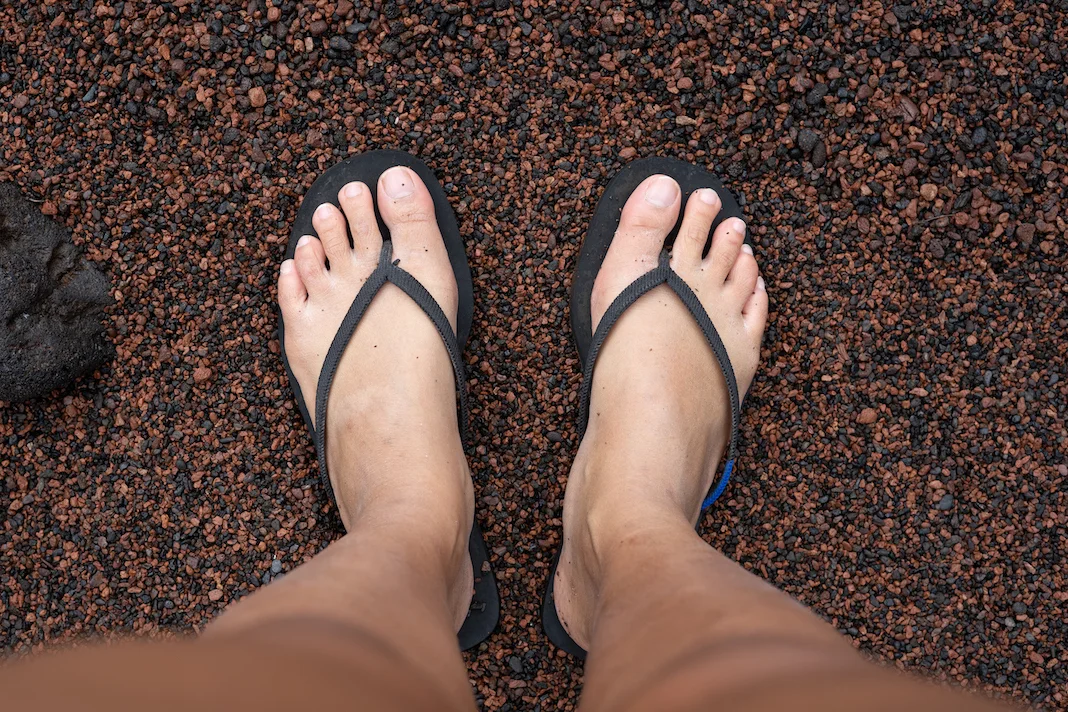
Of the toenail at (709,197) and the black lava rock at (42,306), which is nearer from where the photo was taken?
the black lava rock at (42,306)

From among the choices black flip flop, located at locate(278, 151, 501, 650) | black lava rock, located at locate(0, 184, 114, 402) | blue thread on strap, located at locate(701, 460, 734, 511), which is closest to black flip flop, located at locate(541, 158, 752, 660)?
blue thread on strap, located at locate(701, 460, 734, 511)

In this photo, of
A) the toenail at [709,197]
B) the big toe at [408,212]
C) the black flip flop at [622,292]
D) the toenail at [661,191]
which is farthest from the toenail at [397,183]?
the toenail at [709,197]

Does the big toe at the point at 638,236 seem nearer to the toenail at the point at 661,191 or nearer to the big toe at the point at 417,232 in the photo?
the toenail at the point at 661,191

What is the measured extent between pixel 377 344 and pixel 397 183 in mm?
373

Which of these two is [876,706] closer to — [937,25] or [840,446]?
[840,446]

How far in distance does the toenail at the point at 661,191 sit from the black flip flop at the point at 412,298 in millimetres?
450

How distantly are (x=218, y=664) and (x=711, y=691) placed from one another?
588 mm

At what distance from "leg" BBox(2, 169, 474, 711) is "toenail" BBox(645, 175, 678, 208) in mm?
496

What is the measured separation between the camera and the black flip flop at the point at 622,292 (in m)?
1.73

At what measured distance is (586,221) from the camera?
1770mm

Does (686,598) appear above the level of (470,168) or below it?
below

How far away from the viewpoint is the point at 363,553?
1.31m

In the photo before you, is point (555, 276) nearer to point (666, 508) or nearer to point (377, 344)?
point (377, 344)

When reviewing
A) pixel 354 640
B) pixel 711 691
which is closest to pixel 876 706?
pixel 711 691
